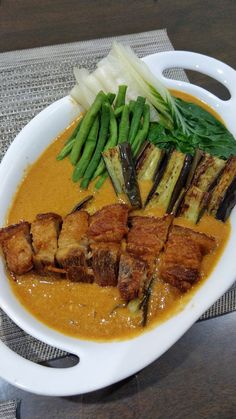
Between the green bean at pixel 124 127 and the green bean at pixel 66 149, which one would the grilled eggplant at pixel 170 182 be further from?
the green bean at pixel 66 149

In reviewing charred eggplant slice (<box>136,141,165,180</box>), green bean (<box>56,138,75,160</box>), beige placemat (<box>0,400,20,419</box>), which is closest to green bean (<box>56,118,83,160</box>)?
green bean (<box>56,138,75,160</box>)

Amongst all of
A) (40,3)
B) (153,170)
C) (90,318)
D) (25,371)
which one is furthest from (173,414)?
(40,3)

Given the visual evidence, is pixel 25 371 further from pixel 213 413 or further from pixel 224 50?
pixel 224 50

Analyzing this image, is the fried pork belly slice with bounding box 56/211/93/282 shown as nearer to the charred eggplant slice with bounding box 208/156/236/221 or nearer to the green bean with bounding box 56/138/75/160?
the green bean with bounding box 56/138/75/160

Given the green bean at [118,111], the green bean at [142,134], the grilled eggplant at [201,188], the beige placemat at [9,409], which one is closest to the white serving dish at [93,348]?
the grilled eggplant at [201,188]

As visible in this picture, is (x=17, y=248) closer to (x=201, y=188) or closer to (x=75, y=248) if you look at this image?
(x=75, y=248)

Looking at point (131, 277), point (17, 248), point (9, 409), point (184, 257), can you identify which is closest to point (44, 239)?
point (17, 248)
